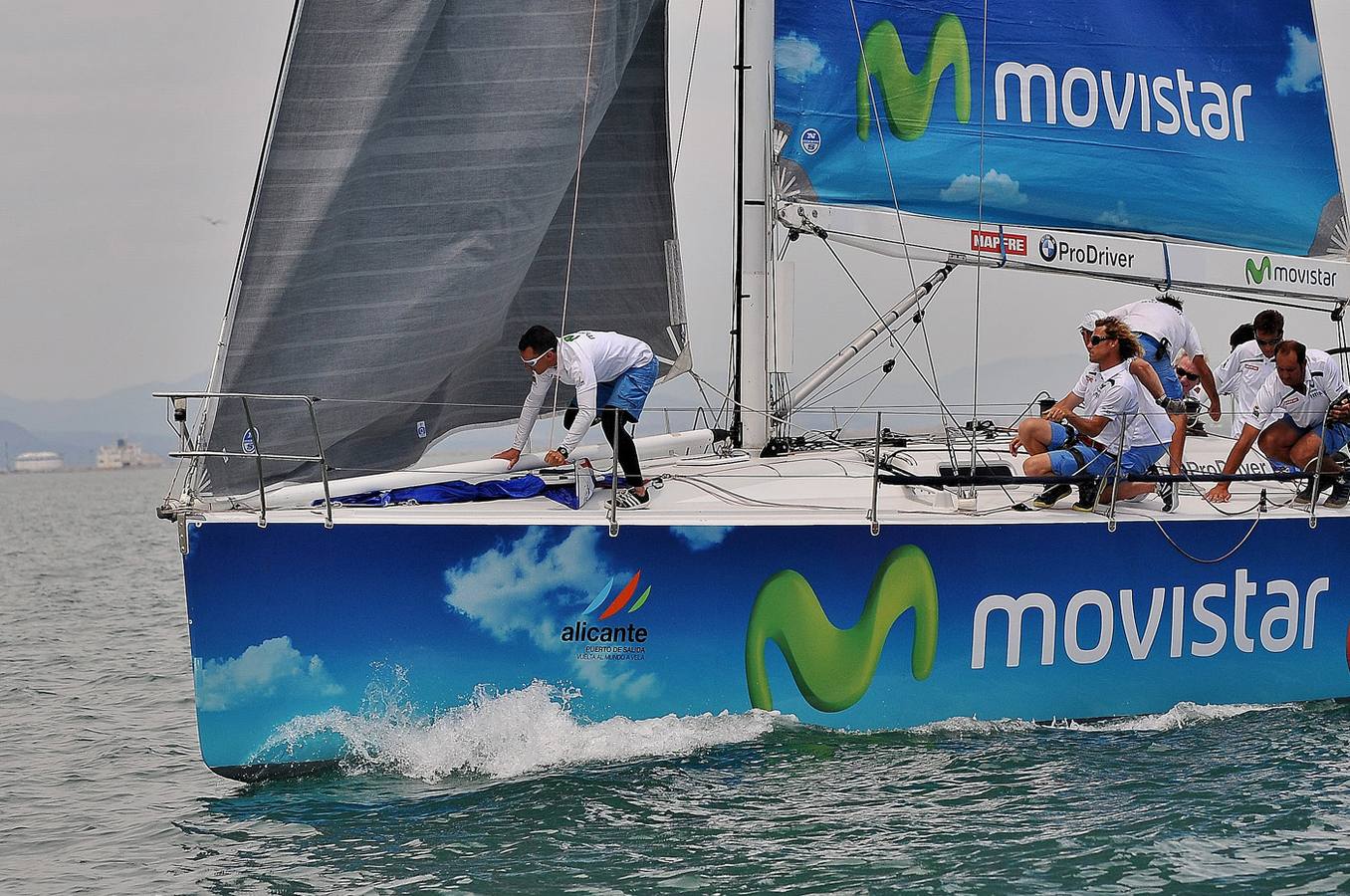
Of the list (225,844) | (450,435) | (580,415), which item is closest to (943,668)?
(580,415)

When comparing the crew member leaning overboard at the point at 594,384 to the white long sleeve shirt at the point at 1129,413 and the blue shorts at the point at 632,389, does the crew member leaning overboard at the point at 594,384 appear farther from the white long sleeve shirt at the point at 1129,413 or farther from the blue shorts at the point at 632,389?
the white long sleeve shirt at the point at 1129,413

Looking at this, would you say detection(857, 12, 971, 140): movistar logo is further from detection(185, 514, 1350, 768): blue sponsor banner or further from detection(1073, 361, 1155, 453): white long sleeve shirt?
detection(185, 514, 1350, 768): blue sponsor banner

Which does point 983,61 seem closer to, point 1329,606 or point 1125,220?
point 1125,220

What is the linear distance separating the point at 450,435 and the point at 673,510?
4.89 ft

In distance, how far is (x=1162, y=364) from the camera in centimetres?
784

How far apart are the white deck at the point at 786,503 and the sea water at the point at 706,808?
79 cm

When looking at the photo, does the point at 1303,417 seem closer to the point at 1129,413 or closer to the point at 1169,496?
the point at 1169,496

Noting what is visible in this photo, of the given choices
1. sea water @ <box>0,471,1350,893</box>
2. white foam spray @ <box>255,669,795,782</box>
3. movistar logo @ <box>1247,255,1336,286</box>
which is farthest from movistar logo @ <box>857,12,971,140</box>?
white foam spray @ <box>255,669,795,782</box>

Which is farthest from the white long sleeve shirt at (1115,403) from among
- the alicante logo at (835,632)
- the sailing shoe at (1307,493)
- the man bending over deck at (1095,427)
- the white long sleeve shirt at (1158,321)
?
the alicante logo at (835,632)

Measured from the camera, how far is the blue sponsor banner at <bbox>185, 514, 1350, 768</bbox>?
6.15m

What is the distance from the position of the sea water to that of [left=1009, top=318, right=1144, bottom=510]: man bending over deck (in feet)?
4.13

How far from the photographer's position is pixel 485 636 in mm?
6219

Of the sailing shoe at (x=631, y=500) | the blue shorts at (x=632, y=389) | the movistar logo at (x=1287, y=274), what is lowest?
the sailing shoe at (x=631, y=500)

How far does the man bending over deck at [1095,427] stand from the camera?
272 inches
